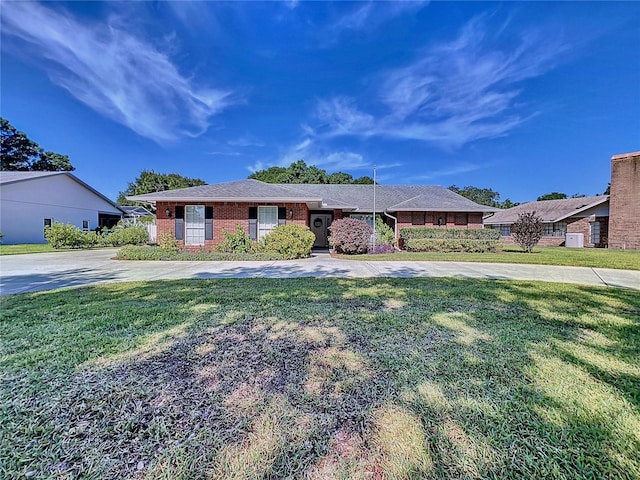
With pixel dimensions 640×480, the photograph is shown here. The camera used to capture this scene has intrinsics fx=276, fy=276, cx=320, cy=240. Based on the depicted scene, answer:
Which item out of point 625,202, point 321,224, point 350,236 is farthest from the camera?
point 625,202

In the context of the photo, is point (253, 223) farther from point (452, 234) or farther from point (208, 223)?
point (452, 234)

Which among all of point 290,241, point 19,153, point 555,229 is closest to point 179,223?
point 290,241

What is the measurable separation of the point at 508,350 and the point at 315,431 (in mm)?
2344

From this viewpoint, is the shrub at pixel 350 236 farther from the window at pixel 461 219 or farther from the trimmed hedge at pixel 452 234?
the window at pixel 461 219

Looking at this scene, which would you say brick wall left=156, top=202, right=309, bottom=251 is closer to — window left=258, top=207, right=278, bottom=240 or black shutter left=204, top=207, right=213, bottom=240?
black shutter left=204, top=207, right=213, bottom=240

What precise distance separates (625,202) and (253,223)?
2455 cm

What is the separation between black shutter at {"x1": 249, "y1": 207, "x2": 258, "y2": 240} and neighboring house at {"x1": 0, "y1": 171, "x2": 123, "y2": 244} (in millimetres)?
19057

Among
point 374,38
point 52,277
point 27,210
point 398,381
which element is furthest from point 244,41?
point 27,210

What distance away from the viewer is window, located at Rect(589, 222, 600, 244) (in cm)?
2128

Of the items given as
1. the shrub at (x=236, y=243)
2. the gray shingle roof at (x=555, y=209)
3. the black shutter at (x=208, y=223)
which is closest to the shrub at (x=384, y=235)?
the shrub at (x=236, y=243)

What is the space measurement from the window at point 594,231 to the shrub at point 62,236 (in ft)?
118

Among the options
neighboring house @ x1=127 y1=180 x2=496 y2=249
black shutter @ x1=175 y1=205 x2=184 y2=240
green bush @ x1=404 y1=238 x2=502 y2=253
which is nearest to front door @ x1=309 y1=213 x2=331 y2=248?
neighboring house @ x1=127 y1=180 x2=496 y2=249

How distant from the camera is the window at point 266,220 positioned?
551 inches

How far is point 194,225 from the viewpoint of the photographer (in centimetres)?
1387
